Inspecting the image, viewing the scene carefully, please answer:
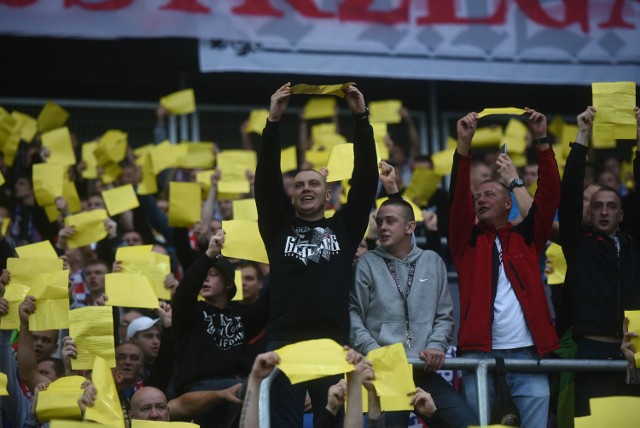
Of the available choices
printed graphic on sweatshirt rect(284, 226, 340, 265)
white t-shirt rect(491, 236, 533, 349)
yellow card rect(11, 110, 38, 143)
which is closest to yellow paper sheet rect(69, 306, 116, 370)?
printed graphic on sweatshirt rect(284, 226, 340, 265)

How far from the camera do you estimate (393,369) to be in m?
5.67

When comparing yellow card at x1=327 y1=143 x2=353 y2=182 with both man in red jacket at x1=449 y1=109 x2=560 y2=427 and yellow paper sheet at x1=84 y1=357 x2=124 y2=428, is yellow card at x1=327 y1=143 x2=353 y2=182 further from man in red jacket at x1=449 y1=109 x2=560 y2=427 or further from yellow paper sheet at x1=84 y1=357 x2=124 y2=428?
yellow paper sheet at x1=84 y1=357 x2=124 y2=428

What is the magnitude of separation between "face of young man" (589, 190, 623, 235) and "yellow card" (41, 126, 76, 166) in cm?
499

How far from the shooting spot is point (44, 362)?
742 cm

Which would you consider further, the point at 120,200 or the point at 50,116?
the point at 50,116

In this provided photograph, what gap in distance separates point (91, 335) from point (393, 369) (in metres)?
1.93

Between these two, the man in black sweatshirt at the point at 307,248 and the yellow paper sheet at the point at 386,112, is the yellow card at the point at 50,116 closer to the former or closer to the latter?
the yellow paper sheet at the point at 386,112

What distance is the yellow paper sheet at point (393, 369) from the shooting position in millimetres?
5656

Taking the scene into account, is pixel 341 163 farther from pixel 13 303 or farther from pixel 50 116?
pixel 50 116

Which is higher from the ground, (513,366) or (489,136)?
(489,136)

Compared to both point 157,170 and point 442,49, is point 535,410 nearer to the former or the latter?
point 157,170

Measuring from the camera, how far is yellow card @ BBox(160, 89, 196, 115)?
10820mm

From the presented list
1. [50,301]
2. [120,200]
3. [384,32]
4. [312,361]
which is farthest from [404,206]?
[384,32]

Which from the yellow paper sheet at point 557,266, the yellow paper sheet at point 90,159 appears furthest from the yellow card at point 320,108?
the yellow paper sheet at point 557,266
